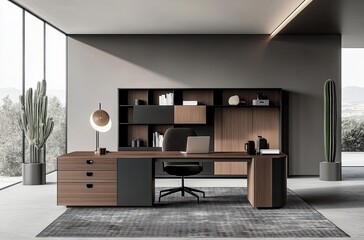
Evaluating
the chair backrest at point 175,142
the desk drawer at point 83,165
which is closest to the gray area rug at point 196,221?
the desk drawer at point 83,165

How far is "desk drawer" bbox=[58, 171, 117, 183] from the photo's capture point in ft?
20.5

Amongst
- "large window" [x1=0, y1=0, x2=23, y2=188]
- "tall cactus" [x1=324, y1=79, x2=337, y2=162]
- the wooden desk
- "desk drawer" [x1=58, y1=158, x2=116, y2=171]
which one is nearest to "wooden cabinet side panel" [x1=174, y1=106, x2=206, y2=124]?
"tall cactus" [x1=324, y1=79, x2=337, y2=162]

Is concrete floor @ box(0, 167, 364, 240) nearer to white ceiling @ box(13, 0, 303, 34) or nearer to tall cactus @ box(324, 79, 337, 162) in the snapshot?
tall cactus @ box(324, 79, 337, 162)

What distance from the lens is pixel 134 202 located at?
630 centimetres

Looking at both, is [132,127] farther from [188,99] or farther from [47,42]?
[47,42]

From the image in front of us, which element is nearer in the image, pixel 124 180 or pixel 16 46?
pixel 124 180

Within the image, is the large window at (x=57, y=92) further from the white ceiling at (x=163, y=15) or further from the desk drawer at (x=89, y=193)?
the desk drawer at (x=89, y=193)

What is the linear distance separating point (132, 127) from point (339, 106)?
12.0ft

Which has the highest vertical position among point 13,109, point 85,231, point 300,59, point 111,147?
point 300,59

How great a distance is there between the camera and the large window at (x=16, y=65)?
844 centimetres

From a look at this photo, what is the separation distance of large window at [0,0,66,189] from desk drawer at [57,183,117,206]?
2378 mm

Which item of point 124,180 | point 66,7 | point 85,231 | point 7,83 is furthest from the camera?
point 7,83

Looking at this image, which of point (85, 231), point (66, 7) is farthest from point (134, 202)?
point (66, 7)

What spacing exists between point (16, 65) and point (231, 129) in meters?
3.70
